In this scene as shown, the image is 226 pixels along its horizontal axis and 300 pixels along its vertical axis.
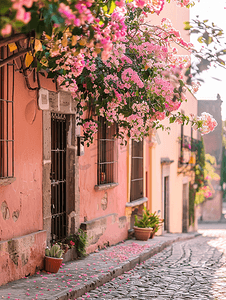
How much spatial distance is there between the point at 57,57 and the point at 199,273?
4.64 m

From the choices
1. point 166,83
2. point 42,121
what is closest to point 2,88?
point 42,121

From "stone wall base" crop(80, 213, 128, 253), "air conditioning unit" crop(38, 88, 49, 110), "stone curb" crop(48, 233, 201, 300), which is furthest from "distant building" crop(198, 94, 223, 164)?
"air conditioning unit" crop(38, 88, 49, 110)

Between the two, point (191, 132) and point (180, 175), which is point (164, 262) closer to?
point (180, 175)

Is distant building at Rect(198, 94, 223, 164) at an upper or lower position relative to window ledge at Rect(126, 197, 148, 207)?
upper

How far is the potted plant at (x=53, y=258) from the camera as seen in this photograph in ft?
21.1

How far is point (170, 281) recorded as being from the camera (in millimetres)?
6711

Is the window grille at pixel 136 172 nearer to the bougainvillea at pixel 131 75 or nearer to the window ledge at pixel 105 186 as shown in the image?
the window ledge at pixel 105 186

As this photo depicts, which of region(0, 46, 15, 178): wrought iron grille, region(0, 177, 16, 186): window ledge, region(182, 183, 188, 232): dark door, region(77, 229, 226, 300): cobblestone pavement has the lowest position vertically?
region(182, 183, 188, 232): dark door

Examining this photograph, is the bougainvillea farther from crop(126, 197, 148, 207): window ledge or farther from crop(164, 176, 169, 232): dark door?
crop(164, 176, 169, 232): dark door

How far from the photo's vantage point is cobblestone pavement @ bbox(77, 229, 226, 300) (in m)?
5.85

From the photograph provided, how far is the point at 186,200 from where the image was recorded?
19547 millimetres

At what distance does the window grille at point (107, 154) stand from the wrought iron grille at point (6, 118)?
3062 mm

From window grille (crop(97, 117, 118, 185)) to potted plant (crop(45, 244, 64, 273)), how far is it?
7.87 feet

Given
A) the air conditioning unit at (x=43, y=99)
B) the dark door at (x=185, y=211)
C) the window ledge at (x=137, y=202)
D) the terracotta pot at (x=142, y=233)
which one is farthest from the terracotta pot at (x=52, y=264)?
the dark door at (x=185, y=211)
